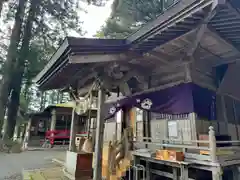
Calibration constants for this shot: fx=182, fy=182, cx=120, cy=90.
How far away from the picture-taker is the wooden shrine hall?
3.49m

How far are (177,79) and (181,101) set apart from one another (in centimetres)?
90

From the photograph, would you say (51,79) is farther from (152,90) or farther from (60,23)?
(60,23)

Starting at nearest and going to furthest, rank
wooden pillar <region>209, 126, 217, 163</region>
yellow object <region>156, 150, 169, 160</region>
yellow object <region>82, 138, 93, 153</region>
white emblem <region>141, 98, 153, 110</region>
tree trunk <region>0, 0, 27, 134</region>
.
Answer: wooden pillar <region>209, 126, 217, 163</region>
yellow object <region>156, 150, 169, 160</region>
yellow object <region>82, 138, 93, 153</region>
white emblem <region>141, 98, 153, 110</region>
tree trunk <region>0, 0, 27, 134</region>

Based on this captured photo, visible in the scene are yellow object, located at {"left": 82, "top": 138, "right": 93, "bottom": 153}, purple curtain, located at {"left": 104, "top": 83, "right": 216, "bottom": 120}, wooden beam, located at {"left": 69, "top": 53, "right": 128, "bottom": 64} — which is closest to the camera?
wooden beam, located at {"left": 69, "top": 53, "right": 128, "bottom": 64}

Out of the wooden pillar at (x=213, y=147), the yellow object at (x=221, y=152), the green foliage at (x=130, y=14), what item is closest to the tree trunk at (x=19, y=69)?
the green foliage at (x=130, y=14)

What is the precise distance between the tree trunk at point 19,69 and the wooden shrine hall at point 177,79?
10.6 m

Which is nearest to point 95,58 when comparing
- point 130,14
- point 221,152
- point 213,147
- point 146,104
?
point 146,104

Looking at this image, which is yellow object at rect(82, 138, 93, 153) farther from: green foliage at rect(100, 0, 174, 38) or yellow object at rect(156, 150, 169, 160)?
green foliage at rect(100, 0, 174, 38)

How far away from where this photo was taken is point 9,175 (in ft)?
22.4

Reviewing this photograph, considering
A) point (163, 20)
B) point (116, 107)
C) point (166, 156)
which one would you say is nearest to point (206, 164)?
point (166, 156)

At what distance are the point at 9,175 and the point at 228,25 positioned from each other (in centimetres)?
833

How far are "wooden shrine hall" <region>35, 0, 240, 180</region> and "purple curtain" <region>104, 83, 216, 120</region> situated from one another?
0.03m

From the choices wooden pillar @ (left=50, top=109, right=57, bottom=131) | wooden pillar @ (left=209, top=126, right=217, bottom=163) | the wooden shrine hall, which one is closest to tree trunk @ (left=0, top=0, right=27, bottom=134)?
wooden pillar @ (left=50, top=109, right=57, bottom=131)

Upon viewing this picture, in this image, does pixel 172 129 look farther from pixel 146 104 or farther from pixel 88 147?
pixel 88 147
